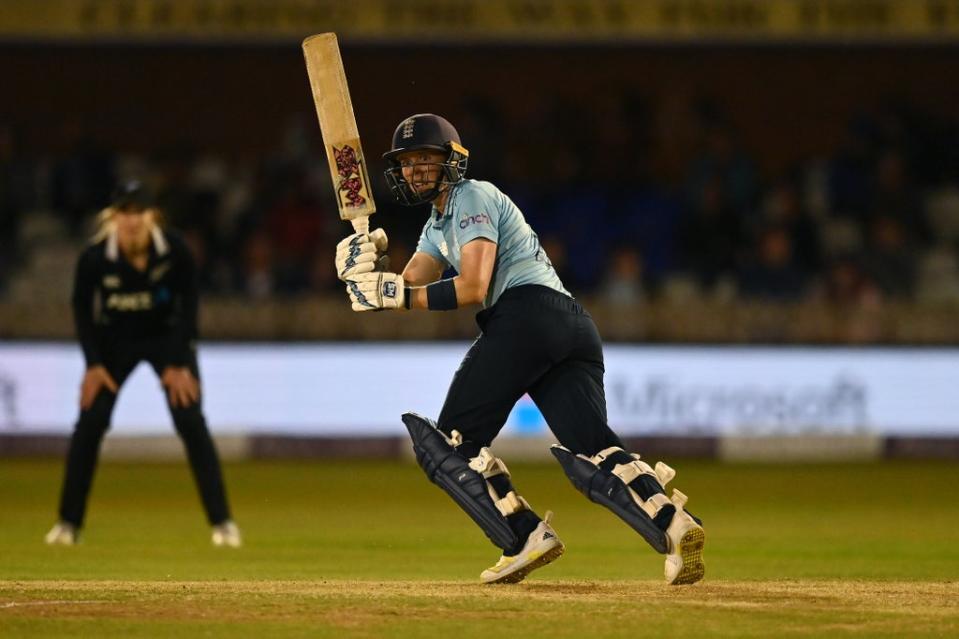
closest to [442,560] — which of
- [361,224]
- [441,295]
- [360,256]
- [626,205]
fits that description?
[361,224]

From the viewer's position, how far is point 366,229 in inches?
278

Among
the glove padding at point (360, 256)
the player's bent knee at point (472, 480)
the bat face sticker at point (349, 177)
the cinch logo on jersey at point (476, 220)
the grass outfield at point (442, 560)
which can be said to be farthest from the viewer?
the bat face sticker at point (349, 177)

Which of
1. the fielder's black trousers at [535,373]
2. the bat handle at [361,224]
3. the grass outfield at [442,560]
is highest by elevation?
the bat handle at [361,224]

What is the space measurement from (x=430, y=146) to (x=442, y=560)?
2732 mm

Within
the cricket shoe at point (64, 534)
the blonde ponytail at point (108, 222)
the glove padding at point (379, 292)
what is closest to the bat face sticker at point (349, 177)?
the glove padding at point (379, 292)

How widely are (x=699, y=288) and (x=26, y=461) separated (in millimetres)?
6329

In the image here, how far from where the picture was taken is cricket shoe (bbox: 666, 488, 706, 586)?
6480mm

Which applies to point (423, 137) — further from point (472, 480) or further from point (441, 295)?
point (472, 480)

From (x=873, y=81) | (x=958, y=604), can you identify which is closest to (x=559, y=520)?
(x=958, y=604)

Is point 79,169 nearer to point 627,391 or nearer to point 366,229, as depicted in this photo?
point 627,391

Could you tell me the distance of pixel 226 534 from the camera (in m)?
9.38

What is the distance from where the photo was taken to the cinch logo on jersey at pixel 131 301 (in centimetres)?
938

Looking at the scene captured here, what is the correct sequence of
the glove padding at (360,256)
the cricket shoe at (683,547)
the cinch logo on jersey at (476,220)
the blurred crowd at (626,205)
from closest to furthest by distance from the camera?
the cricket shoe at (683,547), the cinch logo on jersey at (476,220), the glove padding at (360,256), the blurred crowd at (626,205)

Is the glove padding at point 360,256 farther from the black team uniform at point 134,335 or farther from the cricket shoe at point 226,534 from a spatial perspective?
the cricket shoe at point 226,534
